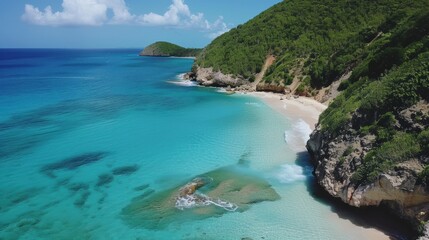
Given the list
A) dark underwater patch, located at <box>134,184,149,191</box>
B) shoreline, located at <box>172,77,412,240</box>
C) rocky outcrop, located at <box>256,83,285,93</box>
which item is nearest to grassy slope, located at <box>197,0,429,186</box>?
rocky outcrop, located at <box>256,83,285,93</box>

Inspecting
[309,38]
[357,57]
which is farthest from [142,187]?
[309,38]

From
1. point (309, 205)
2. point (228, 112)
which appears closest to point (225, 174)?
point (309, 205)

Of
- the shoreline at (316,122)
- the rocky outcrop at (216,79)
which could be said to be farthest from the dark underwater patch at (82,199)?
the rocky outcrop at (216,79)

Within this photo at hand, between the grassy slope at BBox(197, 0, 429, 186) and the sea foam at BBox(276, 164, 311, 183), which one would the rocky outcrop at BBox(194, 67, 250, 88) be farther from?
the sea foam at BBox(276, 164, 311, 183)

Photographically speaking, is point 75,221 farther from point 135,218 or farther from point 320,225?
point 320,225

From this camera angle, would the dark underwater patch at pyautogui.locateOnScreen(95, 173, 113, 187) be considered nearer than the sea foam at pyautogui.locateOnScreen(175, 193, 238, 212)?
No
